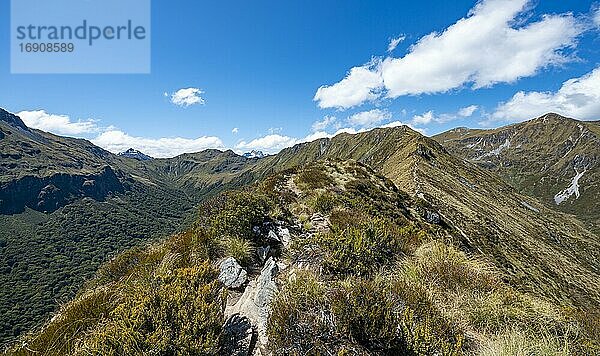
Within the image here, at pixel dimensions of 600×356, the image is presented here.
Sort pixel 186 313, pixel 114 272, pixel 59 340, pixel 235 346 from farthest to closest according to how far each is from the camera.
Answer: pixel 114 272, pixel 59 340, pixel 235 346, pixel 186 313

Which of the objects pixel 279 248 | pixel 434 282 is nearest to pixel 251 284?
pixel 279 248

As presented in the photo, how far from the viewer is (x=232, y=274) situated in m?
8.09

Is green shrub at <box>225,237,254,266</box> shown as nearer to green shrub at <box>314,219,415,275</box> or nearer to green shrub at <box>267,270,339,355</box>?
green shrub at <box>314,219,415,275</box>

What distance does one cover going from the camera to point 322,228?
13320 millimetres

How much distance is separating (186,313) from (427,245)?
24.6ft

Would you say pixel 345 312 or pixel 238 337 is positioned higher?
pixel 345 312

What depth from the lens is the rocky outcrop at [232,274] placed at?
25.7ft

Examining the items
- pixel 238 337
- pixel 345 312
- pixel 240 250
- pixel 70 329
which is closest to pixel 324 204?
pixel 240 250

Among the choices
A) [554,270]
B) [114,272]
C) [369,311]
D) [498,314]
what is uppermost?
[369,311]

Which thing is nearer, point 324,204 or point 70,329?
point 70,329

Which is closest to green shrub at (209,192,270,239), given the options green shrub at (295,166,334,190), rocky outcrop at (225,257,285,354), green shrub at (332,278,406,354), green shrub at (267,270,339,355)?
rocky outcrop at (225,257,285,354)

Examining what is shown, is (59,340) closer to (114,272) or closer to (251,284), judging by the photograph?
(251,284)

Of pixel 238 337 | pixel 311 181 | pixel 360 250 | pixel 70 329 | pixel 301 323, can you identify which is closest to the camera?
pixel 301 323

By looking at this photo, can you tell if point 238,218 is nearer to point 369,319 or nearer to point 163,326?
point 163,326
